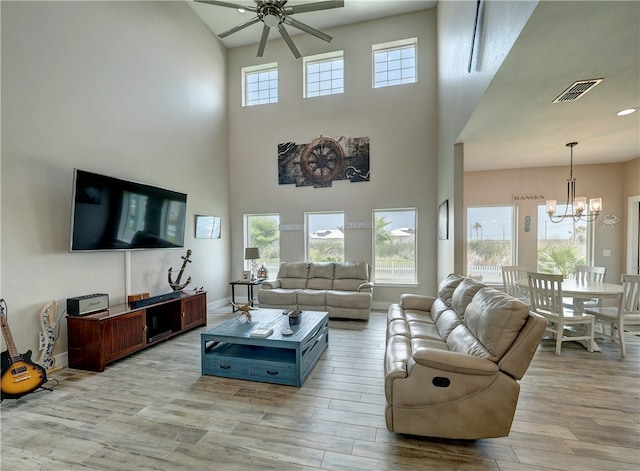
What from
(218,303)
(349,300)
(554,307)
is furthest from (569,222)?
(218,303)

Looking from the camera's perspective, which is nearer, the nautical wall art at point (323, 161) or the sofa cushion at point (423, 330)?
the sofa cushion at point (423, 330)

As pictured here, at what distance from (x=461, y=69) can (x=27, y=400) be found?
5.75 meters

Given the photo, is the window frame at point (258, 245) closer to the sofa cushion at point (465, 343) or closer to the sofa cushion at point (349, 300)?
the sofa cushion at point (349, 300)

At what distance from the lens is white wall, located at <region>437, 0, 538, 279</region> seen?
Result: 85.4 inches

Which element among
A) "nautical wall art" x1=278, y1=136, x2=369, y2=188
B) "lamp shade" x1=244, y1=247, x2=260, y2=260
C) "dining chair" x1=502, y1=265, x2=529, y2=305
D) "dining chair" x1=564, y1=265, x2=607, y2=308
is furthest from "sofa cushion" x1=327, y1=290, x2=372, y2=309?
"dining chair" x1=564, y1=265, x2=607, y2=308

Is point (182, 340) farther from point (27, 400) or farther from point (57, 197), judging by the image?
point (57, 197)

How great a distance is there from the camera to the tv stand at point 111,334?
3.16 meters

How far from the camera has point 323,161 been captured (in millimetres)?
6352

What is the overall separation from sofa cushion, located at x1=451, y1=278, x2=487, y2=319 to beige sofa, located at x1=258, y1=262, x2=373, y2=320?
83.0 inches

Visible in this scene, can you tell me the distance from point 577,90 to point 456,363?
2728 mm

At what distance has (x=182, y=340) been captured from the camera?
4176 millimetres

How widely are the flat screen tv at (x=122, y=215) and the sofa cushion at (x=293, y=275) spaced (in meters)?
2.11

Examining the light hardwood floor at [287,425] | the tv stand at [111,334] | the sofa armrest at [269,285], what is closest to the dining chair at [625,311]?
the light hardwood floor at [287,425]

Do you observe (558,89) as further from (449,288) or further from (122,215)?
(122,215)
